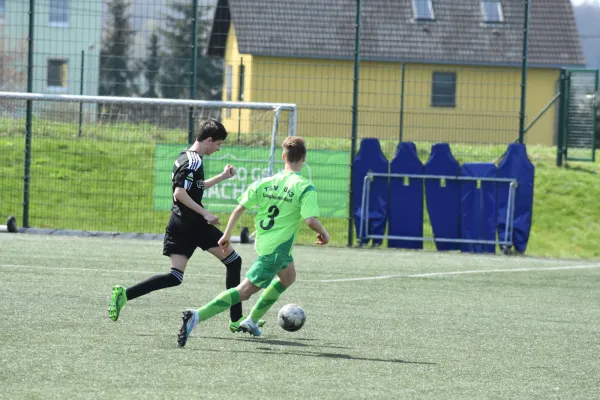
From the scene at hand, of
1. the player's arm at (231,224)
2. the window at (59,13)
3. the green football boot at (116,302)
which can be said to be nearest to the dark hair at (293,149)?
the player's arm at (231,224)

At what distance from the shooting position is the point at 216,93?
1788 centimetres

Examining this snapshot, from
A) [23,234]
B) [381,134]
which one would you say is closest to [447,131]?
[381,134]

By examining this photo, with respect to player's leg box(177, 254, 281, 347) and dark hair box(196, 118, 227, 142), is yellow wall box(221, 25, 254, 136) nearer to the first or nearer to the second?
dark hair box(196, 118, 227, 142)

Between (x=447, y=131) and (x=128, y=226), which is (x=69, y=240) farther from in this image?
(x=447, y=131)

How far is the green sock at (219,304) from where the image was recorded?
7551 mm

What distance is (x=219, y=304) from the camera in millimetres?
7621

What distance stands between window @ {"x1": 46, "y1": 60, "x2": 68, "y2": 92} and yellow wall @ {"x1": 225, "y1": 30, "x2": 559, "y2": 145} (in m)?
2.52

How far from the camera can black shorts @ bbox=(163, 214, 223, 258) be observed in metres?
8.09

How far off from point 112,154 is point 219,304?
1008cm

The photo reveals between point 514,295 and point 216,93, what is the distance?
26.1ft

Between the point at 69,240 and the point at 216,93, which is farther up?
the point at 216,93

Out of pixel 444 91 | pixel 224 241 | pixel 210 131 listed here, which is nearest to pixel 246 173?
pixel 444 91

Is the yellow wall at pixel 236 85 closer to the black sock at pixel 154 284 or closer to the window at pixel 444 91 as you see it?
the window at pixel 444 91

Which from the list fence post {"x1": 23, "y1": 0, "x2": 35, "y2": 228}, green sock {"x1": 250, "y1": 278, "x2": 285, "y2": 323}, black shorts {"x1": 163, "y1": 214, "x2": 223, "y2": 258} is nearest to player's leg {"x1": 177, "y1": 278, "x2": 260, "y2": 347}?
green sock {"x1": 250, "y1": 278, "x2": 285, "y2": 323}
